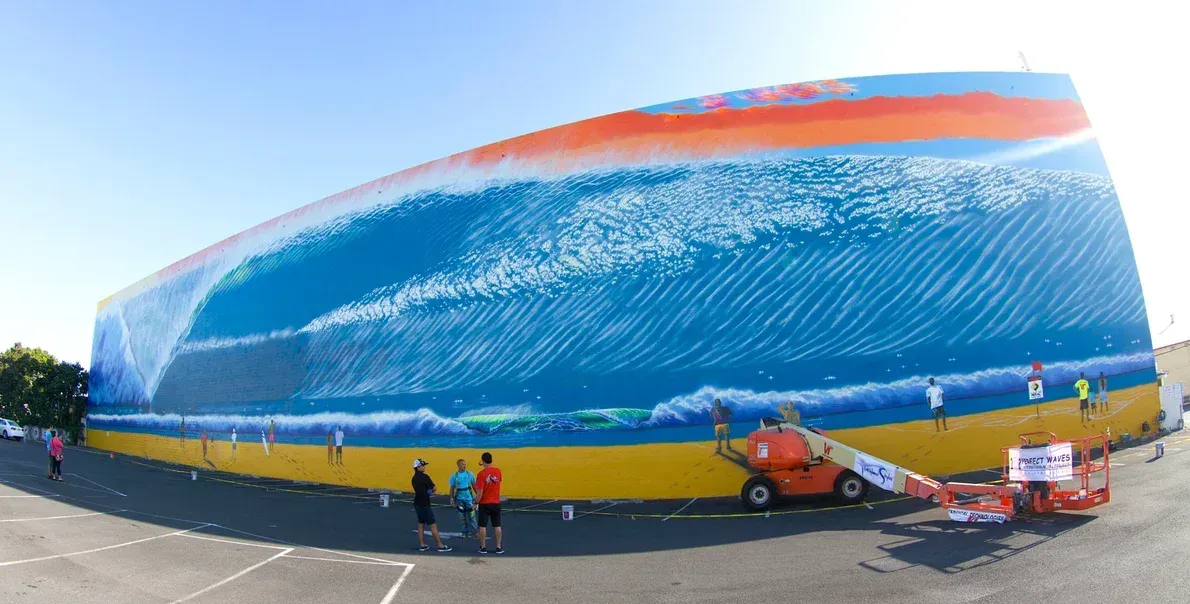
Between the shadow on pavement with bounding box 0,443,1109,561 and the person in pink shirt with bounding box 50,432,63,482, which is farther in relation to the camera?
the person in pink shirt with bounding box 50,432,63,482

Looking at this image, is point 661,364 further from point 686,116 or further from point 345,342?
point 345,342

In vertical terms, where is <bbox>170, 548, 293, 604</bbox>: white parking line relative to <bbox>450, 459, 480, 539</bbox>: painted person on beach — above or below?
below

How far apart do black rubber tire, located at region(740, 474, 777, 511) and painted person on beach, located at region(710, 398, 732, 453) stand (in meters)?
2.52

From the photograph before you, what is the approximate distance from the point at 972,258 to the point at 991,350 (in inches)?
95.2

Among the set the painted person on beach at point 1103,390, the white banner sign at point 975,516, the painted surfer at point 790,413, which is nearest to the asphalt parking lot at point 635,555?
the white banner sign at point 975,516

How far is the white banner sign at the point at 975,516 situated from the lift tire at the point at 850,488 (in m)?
2.17

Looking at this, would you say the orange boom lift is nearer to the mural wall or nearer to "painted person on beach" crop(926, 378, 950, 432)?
the mural wall

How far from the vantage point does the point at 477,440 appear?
18.0 m

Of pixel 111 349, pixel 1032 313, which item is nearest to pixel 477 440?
pixel 1032 313

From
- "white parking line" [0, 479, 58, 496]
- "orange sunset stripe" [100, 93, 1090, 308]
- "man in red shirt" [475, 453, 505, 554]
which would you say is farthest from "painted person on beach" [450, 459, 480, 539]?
"white parking line" [0, 479, 58, 496]

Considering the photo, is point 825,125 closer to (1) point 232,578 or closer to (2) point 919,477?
(2) point 919,477

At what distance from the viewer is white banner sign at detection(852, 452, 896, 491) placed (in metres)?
11.1

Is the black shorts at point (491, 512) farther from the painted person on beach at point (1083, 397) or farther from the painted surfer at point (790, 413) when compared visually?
the painted person on beach at point (1083, 397)

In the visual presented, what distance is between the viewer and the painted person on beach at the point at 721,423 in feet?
50.2
